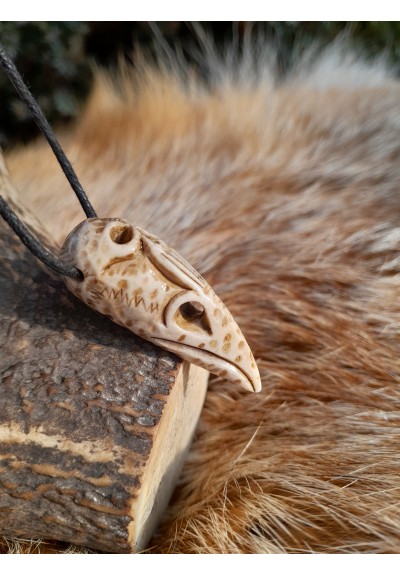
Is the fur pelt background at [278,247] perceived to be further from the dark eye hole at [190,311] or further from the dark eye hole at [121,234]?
the dark eye hole at [121,234]

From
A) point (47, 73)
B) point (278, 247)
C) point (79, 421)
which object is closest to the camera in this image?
point (79, 421)

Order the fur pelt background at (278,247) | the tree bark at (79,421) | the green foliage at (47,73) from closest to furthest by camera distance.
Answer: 1. the tree bark at (79,421)
2. the fur pelt background at (278,247)
3. the green foliage at (47,73)

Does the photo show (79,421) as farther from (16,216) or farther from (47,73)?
(47,73)

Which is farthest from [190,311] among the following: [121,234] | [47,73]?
[47,73]

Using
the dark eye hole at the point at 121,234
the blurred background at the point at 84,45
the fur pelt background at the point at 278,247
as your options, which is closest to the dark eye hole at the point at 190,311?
the dark eye hole at the point at 121,234

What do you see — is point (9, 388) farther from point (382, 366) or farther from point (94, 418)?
point (382, 366)

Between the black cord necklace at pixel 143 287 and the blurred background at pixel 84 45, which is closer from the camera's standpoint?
the black cord necklace at pixel 143 287
